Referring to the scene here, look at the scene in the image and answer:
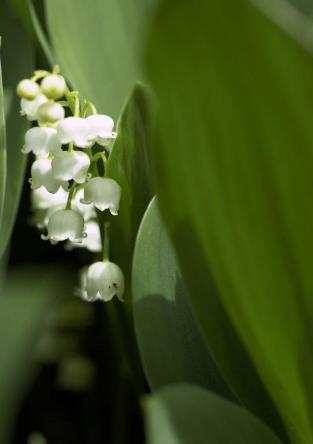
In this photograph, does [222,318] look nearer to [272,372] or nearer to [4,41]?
[272,372]

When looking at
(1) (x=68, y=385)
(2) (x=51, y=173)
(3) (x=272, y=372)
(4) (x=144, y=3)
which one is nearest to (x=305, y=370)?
(3) (x=272, y=372)

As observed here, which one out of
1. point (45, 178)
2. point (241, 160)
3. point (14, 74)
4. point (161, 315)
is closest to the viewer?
point (241, 160)

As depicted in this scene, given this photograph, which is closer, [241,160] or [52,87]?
[241,160]

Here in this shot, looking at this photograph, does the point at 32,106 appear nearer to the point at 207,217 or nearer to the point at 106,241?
the point at 106,241

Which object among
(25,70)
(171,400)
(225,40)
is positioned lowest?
(171,400)

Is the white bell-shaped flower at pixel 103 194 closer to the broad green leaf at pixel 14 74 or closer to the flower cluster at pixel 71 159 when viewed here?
the flower cluster at pixel 71 159

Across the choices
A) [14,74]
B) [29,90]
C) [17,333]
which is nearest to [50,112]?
[29,90]
